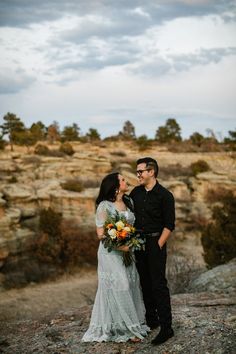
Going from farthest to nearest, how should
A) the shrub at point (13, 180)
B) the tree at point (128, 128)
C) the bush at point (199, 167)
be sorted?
the tree at point (128, 128) < the bush at point (199, 167) < the shrub at point (13, 180)

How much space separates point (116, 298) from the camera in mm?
5059

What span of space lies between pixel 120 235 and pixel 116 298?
94 centimetres

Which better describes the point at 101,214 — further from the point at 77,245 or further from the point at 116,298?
the point at 77,245

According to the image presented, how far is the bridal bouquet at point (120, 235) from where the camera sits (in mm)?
4746

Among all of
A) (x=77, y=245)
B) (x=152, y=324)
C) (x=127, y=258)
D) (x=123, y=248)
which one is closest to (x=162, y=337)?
(x=152, y=324)

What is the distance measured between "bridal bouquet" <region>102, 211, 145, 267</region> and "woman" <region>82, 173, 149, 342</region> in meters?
0.08

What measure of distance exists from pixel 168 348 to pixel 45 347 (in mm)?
1854

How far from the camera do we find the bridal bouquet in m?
4.75

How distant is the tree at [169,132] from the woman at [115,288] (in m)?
45.4

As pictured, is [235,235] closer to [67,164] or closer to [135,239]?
[135,239]

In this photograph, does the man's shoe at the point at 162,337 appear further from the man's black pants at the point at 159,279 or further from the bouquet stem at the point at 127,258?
the bouquet stem at the point at 127,258

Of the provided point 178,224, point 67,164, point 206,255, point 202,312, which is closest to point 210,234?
point 206,255

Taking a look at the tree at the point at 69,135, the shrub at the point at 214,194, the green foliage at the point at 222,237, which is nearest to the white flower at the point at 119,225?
the green foliage at the point at 222,237

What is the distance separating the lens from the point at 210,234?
12.8 meters
